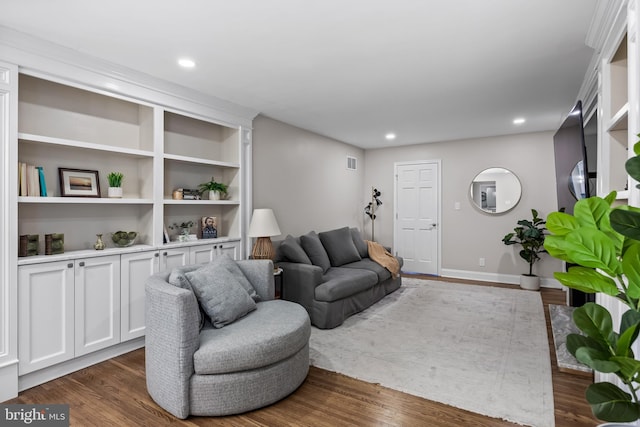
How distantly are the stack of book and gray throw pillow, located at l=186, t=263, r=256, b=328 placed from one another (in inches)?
49.0

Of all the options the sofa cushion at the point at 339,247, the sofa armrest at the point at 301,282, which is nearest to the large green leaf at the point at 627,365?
the sofa armrest at the point at 301,282

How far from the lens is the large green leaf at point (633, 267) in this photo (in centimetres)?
107

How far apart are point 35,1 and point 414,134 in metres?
4.66

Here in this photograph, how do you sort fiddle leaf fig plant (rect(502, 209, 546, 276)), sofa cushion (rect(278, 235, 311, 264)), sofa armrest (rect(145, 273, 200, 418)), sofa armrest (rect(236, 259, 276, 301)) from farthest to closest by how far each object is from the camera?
fiddle leaf fig plant (rect(502, 209, 546, 276))
sofa cushion (rect(278, 235, 311, 264))
sofa armrest (rect(236, 259, 276, 301))
sofa armrest (rect(145, 273, 200, 418))

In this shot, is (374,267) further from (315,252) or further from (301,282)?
(301,282)

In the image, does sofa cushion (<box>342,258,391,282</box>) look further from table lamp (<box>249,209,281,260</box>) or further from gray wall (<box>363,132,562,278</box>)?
gray wall (<box>363,132,562,278</box>)

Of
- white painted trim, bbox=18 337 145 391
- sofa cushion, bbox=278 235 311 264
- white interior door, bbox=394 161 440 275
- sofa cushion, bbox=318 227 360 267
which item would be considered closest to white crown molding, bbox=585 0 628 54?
sofa cushion, bbox=278 235 311 264

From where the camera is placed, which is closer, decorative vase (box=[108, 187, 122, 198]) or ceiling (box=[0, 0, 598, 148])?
ceiling (box=[0, 0, 598, 148])

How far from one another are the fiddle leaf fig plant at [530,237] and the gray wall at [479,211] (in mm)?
212

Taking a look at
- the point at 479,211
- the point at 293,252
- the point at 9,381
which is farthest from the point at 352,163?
the point at 9,381

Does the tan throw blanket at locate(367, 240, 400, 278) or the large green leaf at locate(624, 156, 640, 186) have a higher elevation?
the large green leaf at locate(624, 156, 640, 186)

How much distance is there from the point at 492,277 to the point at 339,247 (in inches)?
108

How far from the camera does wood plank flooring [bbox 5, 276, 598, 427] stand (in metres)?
2.04

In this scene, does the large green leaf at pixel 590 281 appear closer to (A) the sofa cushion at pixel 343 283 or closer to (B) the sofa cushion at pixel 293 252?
(A) the sofa cushion at pixel 343 283
